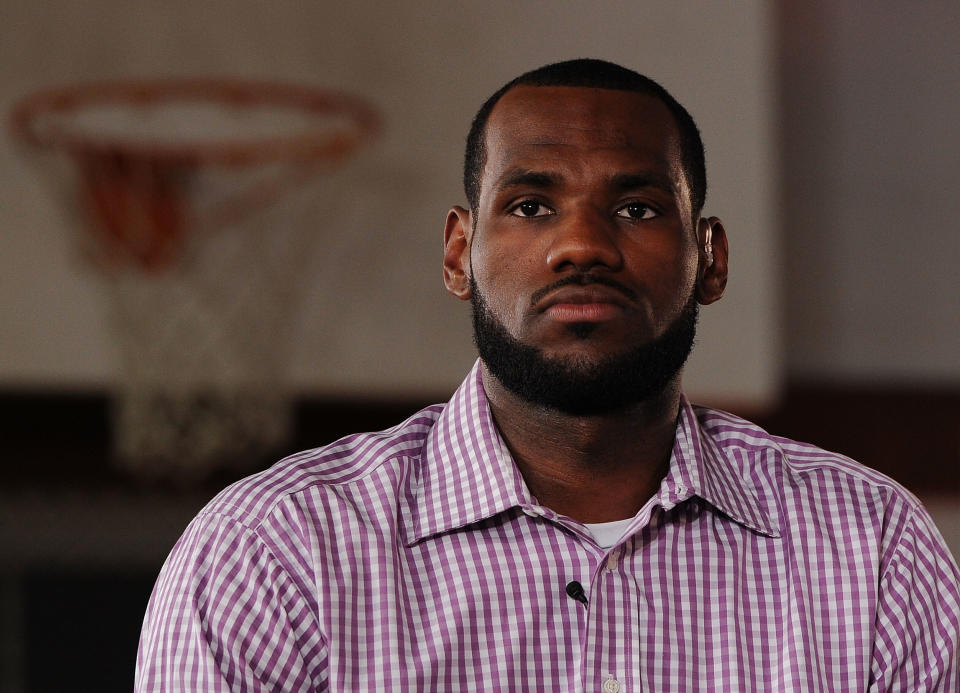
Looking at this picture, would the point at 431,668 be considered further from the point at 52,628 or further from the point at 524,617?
the point at 52,628

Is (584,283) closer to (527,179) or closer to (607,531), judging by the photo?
(527,179)

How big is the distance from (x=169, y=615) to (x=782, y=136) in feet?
15.3

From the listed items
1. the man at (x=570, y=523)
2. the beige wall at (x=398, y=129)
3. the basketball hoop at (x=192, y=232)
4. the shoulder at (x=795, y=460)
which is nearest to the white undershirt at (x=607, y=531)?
the man at (x=570, y=523)

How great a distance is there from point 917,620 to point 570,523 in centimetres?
45

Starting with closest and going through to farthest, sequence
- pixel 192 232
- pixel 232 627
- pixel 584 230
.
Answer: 1. pixel 232 627
2. pixel 584 230
3. pixel 192 232

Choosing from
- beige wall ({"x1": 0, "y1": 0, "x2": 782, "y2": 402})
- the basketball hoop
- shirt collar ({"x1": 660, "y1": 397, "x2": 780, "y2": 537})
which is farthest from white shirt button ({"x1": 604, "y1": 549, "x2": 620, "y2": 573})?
beige wall ({"x1": 0, "y1": 0, "x2": 782, "y2": 402})

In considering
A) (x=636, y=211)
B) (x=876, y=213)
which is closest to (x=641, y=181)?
(x=636, y=211)

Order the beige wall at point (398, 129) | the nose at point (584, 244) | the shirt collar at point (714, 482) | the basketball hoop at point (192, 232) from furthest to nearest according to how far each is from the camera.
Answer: the beige wall at point (398, 129), the basketball hoop at point (192, 232), the shirt collar at point (714, 482), the nose at point (584, 244)

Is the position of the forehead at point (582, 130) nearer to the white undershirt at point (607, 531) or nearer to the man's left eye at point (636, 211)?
the man's left eye at point (636, 211)

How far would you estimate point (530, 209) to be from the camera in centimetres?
180

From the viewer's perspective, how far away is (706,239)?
1.96 meters

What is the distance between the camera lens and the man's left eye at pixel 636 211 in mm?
1785

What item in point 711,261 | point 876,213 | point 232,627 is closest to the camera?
point 232,627

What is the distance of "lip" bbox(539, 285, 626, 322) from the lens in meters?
1.71
